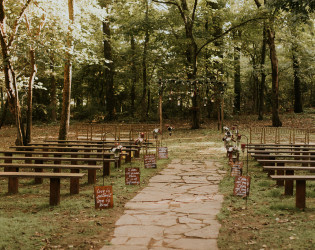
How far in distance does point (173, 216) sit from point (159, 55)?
841 inches

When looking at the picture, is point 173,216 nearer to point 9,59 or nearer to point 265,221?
point 265,221

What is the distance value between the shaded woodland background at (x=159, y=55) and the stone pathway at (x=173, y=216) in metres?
5.56

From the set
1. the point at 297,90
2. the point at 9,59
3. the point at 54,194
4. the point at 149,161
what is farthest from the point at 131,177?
the point at 297,90

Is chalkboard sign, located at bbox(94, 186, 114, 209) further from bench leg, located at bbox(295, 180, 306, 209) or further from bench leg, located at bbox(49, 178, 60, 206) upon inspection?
bench leg, located at bbox(295, 180, 306, 209)

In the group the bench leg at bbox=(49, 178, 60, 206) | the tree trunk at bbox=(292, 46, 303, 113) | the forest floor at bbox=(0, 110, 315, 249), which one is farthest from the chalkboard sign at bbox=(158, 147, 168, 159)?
the tree trunk at bbox=(292, 46, 303, 113)

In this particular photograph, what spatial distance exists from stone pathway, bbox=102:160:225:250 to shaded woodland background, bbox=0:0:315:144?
18.2ft

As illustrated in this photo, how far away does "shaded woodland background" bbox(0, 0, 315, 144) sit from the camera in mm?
12109

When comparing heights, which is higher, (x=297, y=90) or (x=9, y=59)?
(x=297, y=90)

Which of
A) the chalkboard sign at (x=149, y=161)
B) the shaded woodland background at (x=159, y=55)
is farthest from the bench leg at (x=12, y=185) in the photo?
the shaded woodland background at (x=159, y=55)

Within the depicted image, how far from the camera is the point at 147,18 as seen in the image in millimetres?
23781

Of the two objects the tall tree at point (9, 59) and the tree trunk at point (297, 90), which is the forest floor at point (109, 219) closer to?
the tall tree at point (9, 59)

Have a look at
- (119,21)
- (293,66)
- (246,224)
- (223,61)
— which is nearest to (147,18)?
(119,21)

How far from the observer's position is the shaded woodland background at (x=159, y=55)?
1211 cm

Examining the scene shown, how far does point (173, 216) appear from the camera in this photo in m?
5.12
